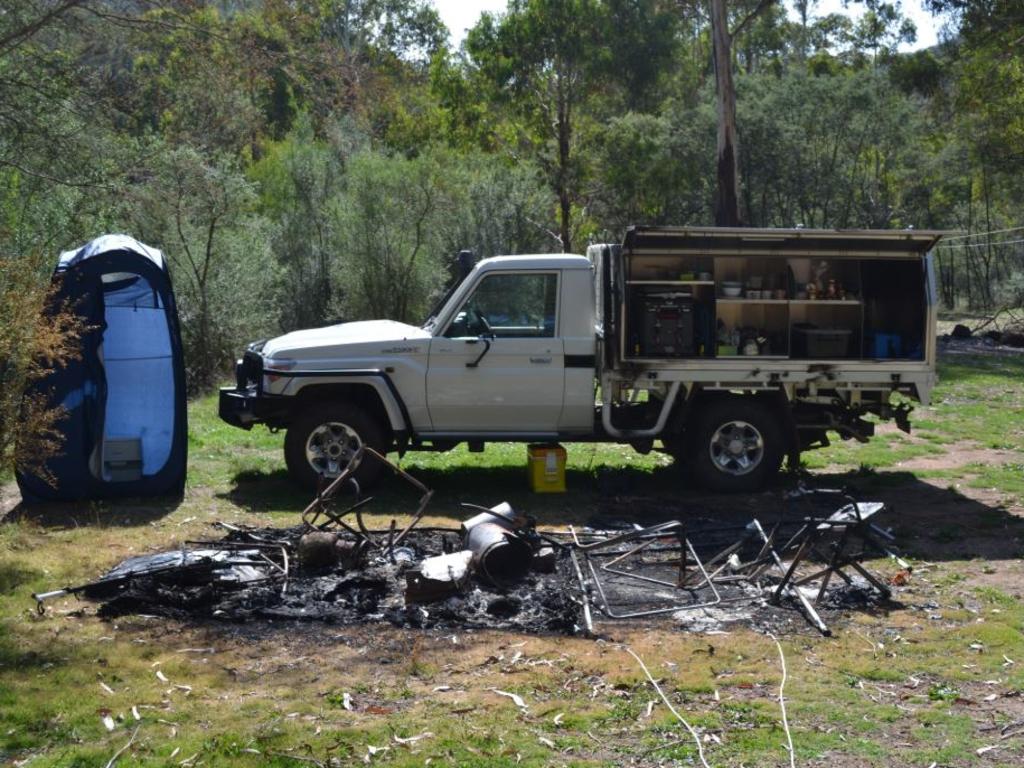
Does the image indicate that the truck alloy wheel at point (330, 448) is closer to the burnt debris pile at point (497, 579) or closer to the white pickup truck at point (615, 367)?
the white pickup truck at point (615, 367)

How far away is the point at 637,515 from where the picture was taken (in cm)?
1027

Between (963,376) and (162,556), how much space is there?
15.9 metres

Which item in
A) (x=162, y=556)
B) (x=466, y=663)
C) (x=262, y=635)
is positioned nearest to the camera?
(x=466, y=663)

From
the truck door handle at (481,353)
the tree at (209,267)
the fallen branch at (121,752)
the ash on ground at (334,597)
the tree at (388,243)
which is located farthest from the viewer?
the tree at (388,243)

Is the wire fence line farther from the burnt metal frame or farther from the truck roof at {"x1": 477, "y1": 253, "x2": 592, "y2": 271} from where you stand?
the burnt metal frame

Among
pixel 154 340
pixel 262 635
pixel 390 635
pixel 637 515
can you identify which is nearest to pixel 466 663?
pixel 390 635

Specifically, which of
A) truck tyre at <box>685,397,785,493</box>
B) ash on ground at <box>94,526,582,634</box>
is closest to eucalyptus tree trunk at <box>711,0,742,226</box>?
truck tyre at <box>685,397,785,493</box>

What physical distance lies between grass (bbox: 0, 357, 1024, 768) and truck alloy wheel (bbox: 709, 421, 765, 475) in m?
2.48

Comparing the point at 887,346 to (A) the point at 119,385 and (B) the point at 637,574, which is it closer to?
(B) the point at 637,574

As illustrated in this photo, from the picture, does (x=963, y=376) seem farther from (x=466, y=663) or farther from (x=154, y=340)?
(x=466, y=663)

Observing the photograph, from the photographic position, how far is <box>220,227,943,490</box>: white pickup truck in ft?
35.3

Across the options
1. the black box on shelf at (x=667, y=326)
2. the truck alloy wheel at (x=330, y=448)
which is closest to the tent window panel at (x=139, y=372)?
the truck alloy wheel at (x=330, y=448)

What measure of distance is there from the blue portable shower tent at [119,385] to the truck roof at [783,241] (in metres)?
4.37

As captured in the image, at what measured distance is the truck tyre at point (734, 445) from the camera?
11078 mm
